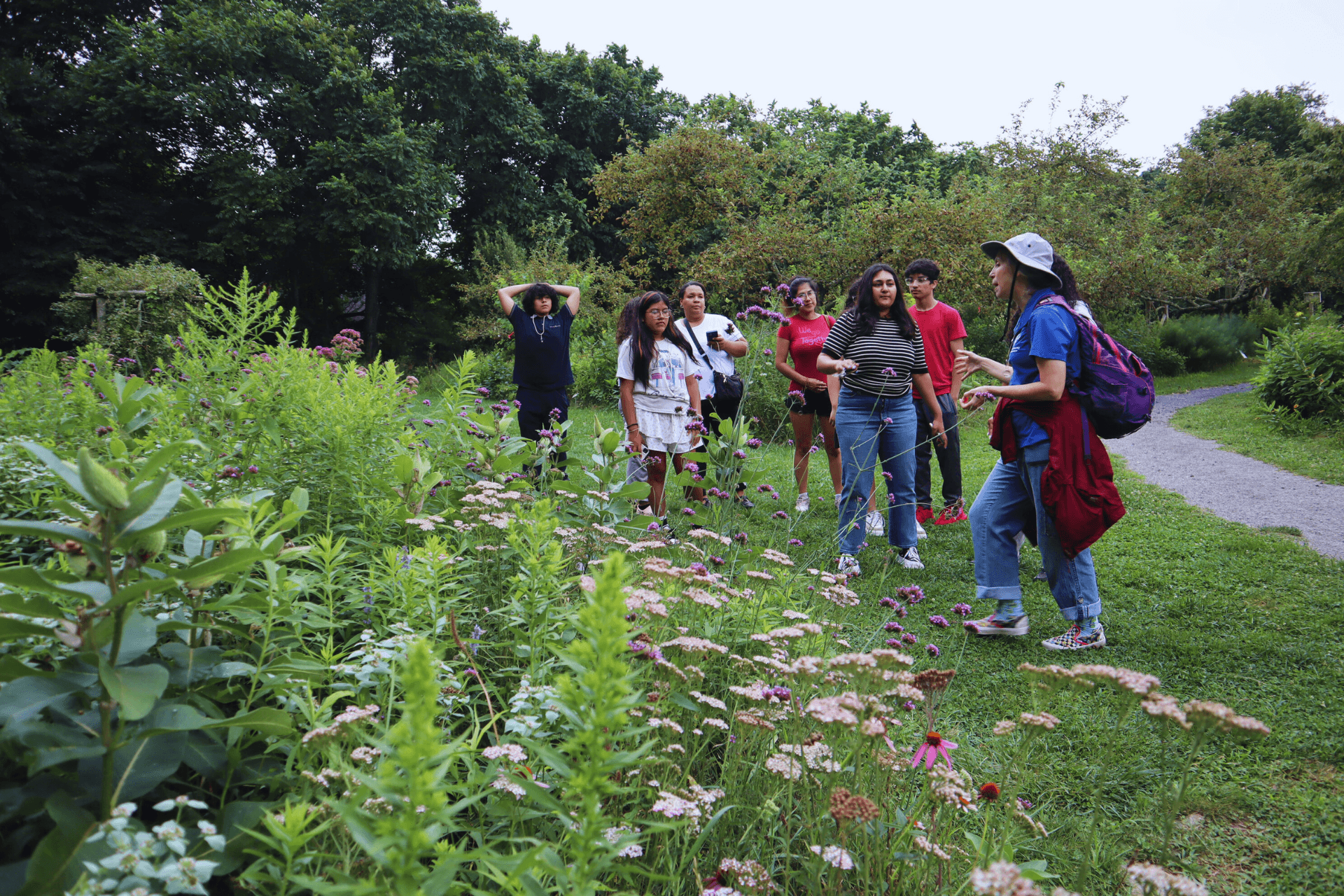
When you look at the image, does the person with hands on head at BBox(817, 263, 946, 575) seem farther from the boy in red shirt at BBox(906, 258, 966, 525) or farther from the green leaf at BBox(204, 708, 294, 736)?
the green leaf at BBox(204, 708, 294, 736)

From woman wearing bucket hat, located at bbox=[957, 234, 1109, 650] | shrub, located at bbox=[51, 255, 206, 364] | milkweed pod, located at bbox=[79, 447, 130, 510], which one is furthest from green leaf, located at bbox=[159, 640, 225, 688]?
shrub, located at bbox=[51, 255, 206, 364]

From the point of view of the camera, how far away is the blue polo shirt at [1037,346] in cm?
366

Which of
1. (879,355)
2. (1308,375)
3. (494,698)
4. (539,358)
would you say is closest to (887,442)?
(879,355)

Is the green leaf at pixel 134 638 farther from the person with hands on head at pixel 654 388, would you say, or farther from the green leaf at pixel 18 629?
the person with hands on head at pixel 654 388

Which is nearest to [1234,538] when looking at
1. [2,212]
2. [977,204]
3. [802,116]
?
[977,204]

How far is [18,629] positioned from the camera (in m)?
1.10

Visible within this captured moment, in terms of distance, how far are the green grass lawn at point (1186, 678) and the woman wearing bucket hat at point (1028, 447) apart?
23 cm

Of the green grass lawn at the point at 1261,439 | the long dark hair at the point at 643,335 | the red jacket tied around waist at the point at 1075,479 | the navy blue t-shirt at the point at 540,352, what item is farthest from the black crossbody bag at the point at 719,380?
the green grass lawn at the point at 1261,439

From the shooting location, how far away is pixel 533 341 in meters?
5.77

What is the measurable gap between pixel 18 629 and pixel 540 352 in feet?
15.6

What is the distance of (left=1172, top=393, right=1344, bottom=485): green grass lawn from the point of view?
8.98m

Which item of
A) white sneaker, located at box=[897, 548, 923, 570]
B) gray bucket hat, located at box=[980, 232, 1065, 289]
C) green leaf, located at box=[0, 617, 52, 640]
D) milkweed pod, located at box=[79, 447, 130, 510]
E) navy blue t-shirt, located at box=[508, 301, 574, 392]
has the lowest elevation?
white sneaker, located at box=[897, 548, 923, 570]

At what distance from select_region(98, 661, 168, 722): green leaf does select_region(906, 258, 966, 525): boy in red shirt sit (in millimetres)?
5787

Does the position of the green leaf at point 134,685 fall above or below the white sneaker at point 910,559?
above
